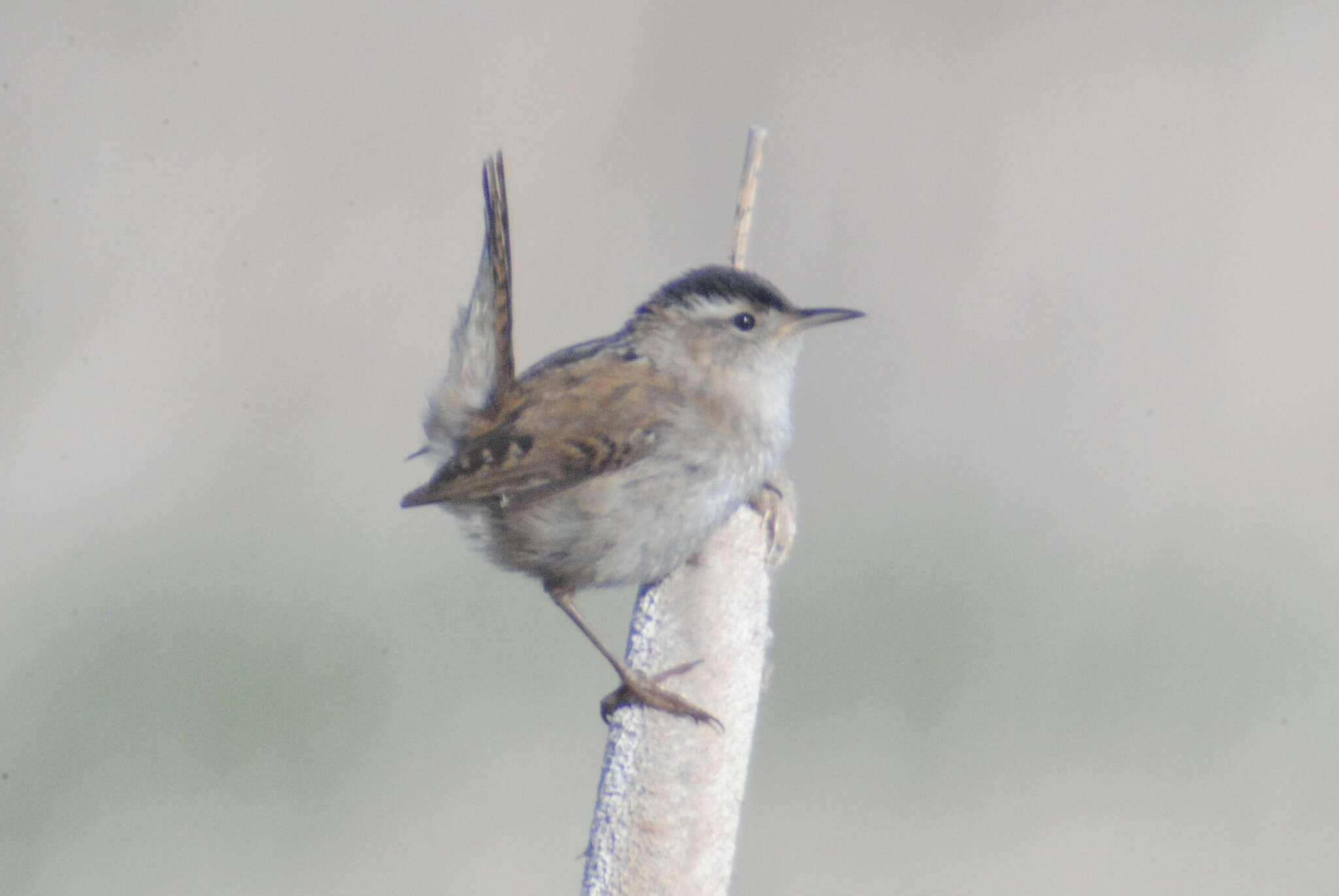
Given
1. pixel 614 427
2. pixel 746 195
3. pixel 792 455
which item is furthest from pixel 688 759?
pixel 792 455

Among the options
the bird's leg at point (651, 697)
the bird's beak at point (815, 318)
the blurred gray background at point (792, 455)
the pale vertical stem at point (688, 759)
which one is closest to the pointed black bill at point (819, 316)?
the bird's beak at point (815, 318)

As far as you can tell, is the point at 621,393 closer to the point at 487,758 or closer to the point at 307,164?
the point at 487,758

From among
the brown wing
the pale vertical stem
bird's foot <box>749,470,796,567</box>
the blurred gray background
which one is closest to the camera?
the pale vertical stem

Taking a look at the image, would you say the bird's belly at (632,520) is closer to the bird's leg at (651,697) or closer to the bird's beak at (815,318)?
the bird's leg at (651,697)

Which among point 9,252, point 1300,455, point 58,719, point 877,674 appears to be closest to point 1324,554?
point 1300,455

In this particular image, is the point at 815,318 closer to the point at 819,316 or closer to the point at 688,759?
the point at 819,316

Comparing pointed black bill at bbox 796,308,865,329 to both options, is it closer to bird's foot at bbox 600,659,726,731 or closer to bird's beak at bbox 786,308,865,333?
bird's beak at bbox 786,308,865,333

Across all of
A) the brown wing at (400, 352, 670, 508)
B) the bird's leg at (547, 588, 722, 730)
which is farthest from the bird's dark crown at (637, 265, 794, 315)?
the bird's leg at (547, 588, 722, 730)
